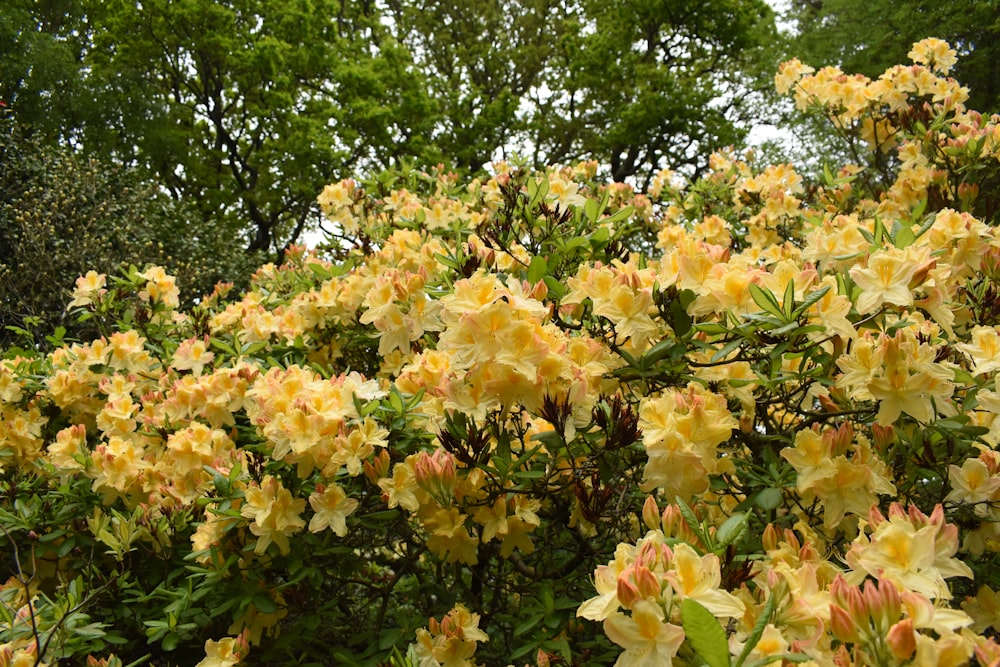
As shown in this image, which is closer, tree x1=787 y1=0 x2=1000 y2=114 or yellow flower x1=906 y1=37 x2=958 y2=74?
yellow flower x1=906 y1=37 x2=958 y2=74

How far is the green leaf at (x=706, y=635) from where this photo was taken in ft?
2.32

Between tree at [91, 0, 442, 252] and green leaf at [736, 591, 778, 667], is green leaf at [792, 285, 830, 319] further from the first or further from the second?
tree at [91, 0, 442, 252]

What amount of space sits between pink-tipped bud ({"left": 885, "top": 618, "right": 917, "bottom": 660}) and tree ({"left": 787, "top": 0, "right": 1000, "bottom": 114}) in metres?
7.80

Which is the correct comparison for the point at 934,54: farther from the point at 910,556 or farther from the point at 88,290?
the point at 88,290

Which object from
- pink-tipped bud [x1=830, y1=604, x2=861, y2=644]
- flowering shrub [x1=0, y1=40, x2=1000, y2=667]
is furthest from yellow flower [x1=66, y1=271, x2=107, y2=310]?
pink-tipped bud [x1=830, y1=604, x2=861, y2=644]

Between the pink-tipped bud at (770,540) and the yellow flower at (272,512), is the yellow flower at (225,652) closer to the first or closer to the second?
the yellow flower at (272,512)

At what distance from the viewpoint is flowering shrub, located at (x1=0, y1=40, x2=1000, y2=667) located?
915 mm

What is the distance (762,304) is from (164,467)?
168 centimetres

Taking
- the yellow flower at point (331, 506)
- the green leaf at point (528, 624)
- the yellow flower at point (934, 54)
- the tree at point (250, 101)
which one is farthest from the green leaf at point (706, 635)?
the tree at point (250, 101)

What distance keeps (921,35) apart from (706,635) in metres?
8.97

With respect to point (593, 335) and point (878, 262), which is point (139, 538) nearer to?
point (593, 335)

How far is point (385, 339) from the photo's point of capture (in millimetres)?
1662

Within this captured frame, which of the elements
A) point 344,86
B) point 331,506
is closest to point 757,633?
point 331,506

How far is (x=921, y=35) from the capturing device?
747 cm
